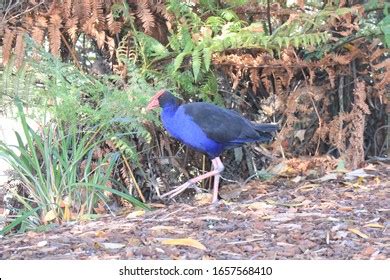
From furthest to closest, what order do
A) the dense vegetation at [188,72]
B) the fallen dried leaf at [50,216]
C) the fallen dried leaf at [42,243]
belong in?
the dense vegetation at [188,72] < the fallen dried leaf at [50,216] < the fallen dried leaf at [42,243]

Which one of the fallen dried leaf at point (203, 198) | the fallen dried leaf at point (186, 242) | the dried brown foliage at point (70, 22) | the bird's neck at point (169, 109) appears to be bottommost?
the fallen dried leaf at point (203, 198)

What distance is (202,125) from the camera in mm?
5383

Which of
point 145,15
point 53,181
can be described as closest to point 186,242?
point 53,181

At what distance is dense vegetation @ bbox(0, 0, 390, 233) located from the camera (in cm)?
554

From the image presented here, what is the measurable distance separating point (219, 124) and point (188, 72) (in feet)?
2.44

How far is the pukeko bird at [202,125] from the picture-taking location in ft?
17.7

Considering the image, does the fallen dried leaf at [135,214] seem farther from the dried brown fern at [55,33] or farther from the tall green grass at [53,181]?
the dried brown fern at [55,33]

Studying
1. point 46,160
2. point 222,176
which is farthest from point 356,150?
point 46,160

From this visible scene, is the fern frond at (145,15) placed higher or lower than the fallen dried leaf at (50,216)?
higher

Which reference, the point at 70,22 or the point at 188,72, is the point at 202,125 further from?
the point at 70,22

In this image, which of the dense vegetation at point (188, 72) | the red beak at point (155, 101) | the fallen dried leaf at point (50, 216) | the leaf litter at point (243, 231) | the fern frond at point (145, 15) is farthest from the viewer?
the fern frond at point (145, 15)

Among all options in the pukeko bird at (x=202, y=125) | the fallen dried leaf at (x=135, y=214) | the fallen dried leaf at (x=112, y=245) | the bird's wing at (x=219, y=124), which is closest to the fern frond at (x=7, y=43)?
the pukeko bird at (x=202, y=125)

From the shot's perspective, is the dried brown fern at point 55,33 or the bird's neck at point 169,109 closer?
the bird's neck at point 169,109
